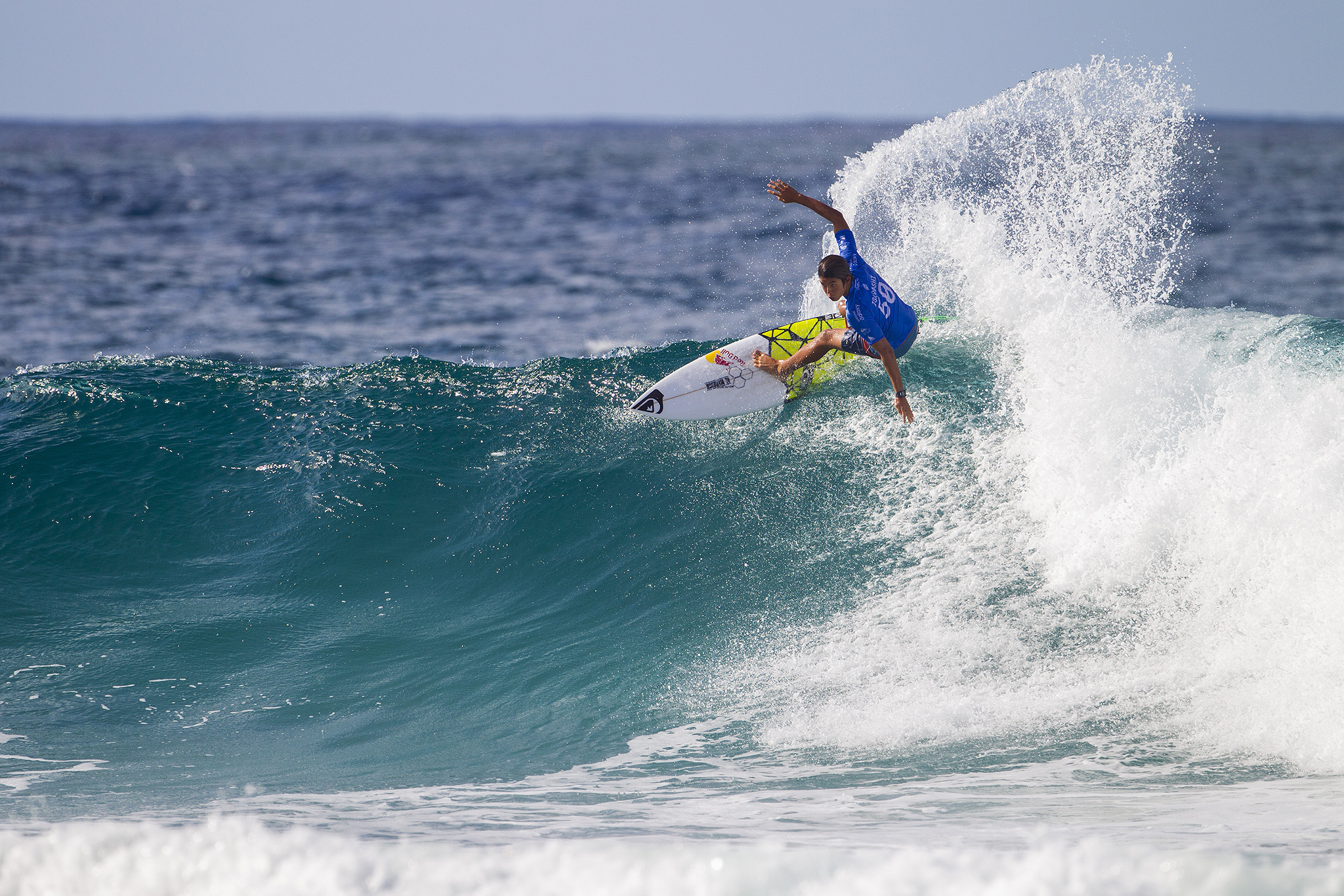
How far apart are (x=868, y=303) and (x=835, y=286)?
0.42m

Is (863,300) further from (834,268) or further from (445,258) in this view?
(445,258)

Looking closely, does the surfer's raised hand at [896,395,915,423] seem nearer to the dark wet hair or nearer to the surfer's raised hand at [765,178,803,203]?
the dark wet hair

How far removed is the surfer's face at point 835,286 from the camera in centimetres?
690

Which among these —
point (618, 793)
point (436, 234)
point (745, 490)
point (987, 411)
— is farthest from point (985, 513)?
point (436, 234)

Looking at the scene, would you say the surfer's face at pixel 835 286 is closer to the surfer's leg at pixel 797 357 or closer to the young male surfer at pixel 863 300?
the young male surfer at pixel 863 300

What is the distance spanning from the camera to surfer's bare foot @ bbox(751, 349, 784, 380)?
27.0 feet

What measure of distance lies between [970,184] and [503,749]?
22.2 feet

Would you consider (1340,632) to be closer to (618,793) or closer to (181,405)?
(618,793)

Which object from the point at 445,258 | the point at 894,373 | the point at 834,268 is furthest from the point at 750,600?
the point at 445,258

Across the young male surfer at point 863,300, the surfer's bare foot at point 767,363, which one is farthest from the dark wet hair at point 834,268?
the surfer's bare foot at point 767,363

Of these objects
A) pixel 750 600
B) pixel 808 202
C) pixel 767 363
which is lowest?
pixel 750 600

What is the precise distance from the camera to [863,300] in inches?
282

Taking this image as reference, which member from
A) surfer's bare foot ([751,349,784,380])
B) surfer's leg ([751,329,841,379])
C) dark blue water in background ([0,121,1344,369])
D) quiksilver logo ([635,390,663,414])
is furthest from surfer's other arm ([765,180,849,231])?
dark blue water in background ([0,121,1344,369])

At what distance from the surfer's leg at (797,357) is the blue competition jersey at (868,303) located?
677 mm
